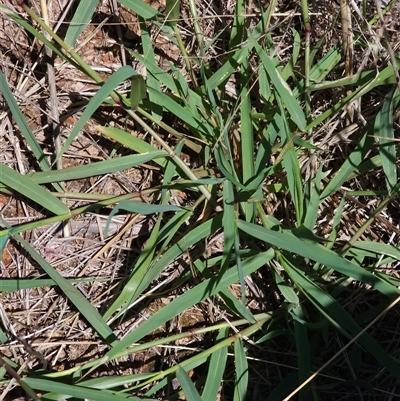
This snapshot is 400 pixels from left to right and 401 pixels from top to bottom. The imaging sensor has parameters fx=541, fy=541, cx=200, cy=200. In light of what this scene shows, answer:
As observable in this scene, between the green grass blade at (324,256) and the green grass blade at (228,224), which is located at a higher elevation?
the green grass blade at (228,224)

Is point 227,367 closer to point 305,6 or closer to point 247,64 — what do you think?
point 247,64

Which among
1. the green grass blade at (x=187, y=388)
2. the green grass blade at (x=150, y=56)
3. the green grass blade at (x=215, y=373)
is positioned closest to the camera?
the green grass blade at (x=187, y=388)

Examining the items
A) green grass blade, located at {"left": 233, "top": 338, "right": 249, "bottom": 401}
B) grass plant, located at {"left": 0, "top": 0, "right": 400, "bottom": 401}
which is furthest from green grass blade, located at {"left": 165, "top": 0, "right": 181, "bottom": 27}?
green grass blade, located at {"left": 233, "top": 338, "right": 249, "bottom": 401}

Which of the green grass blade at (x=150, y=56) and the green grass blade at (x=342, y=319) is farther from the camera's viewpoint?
the green grass blade at (x=150, y=56)

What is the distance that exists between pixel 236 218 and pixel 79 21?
26.4 inches

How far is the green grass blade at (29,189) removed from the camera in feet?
4.85

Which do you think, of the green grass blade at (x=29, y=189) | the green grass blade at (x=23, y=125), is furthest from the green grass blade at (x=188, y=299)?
the green grass blade at (x=23, y=125)

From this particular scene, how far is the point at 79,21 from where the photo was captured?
56.7 inches

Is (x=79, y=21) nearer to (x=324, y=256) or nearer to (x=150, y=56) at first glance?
(x=150, y=56)

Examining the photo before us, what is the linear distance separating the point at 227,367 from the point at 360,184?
686mm

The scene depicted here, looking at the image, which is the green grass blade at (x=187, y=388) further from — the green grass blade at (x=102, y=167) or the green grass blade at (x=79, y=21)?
the green grass blade at (x=79, y=21)

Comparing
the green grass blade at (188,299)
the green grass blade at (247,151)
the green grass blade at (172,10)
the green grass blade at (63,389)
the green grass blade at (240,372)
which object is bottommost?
the green grass blade at (240,372)

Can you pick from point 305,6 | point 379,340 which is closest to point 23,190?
point 305,6

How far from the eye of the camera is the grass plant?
1438 mm
